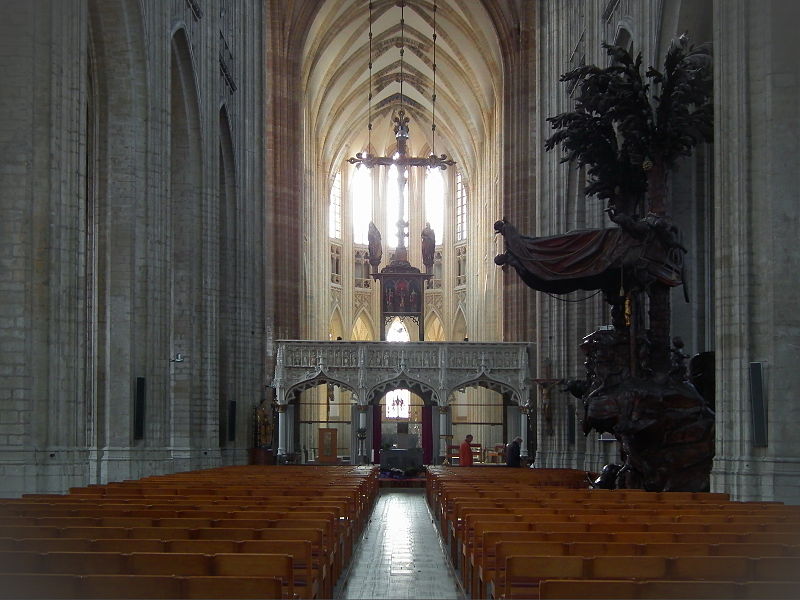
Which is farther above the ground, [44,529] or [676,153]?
[676,153]

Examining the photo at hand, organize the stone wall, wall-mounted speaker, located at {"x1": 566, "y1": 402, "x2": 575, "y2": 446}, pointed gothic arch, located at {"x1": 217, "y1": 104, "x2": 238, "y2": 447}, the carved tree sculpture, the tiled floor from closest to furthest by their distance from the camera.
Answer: the tiled floor < the stone wall < the carved tree sculpture < pointed gothic arch, located at {"x1": 217, "y1": 104, "x2": 238, "y2": 447} < wall-mounted speaker, located at {"x1": 566, "y1": 402, "x2": 575, "y2": 446}

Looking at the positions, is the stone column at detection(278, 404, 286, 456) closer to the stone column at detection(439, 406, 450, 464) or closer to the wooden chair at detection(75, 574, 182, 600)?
the stone column at detection(439, 406, 450, 464)

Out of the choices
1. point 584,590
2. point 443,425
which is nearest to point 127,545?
point 584,590

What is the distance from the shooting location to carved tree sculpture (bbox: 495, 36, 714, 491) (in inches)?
592

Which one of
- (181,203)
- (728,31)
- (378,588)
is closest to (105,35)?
(181,203)

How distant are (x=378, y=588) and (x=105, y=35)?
12477mm

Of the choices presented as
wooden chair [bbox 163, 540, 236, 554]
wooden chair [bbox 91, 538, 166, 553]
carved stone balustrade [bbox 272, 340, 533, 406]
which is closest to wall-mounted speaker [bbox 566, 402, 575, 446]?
carved stone balustrade [bbox 272, 340, 533, 406]

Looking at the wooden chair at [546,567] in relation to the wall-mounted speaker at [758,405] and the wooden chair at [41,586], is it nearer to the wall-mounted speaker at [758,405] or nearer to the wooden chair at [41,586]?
the wooden chair at [41,586]

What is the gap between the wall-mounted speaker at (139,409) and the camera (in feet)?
62.4

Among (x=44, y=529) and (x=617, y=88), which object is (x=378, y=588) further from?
(x=617, y=88)

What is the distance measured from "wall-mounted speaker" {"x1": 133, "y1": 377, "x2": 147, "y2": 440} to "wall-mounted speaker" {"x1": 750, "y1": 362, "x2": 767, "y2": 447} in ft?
34.9

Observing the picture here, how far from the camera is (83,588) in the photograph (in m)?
5.54

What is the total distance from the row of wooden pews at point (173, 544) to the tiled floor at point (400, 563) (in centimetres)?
32

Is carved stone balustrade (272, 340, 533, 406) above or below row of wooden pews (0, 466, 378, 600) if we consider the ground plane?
above
